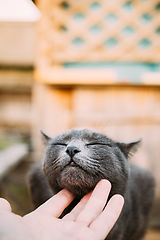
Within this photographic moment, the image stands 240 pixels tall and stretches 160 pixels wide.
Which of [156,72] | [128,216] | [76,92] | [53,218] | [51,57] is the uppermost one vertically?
[51,57]

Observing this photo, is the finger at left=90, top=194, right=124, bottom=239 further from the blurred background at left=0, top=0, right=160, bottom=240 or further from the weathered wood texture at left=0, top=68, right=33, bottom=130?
the weathered wood texture at left=0, top=68, right=33, bottom=130

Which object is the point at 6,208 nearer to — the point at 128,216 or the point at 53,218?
the point at 53,218

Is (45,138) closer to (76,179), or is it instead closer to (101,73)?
(76,179)

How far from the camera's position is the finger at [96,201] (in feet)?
1.84

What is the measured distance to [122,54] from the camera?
4.62 ft

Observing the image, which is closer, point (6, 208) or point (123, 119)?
point (6, 208)

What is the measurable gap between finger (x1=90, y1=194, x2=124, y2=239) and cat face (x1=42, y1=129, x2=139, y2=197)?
0.23 ft

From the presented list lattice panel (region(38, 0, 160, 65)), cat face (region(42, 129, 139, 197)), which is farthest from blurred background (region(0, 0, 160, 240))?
cat face (region(42, 129, 139, 197))

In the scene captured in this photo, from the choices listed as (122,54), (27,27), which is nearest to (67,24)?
(122,54)

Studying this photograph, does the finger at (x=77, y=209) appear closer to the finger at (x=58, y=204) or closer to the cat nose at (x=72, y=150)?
the finger at (x=58, y=204)

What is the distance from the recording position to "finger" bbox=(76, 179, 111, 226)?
1.84 feet

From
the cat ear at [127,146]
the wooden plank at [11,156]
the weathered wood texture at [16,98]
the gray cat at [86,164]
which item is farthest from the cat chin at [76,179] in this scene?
the weathered wood texture at [16,98]

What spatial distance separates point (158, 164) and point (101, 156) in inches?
37.9

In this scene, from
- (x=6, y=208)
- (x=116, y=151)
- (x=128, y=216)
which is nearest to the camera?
(x=6, y=208)
